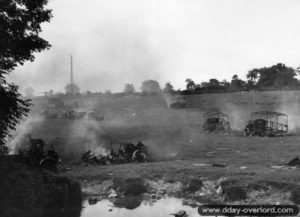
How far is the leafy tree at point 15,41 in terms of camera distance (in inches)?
683

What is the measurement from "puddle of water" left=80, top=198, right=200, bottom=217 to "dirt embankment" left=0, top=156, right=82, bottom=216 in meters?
0.89

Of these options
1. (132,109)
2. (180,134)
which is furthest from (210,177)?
(132,109)

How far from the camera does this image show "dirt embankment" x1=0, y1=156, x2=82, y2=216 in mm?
16109

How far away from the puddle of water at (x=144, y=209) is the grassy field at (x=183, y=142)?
1.12m

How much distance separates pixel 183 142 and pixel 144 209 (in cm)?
1588

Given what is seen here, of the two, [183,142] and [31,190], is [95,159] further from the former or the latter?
[183,142]

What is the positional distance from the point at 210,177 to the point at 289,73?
2721 inches

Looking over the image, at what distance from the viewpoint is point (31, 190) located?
16688 millimetres

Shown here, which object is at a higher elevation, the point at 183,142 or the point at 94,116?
the point at 94,116

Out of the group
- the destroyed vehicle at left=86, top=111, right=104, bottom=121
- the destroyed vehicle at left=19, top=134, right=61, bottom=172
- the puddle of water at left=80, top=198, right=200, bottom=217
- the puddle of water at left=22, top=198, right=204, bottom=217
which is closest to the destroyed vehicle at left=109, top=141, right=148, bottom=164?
the destroyed vehicle at left=19, top=134, right=61, bottom=172

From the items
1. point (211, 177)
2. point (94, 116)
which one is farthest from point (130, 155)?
point (94, 116)

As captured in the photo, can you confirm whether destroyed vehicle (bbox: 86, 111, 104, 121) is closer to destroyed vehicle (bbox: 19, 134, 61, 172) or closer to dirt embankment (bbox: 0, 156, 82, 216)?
destroyed vehicle (bbox: 19, 134, 61, 172)

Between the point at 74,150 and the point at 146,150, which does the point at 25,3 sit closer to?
the point at 146,150

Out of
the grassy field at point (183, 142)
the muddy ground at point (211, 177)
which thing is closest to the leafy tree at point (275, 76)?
the grassy field at point (183, 142)
